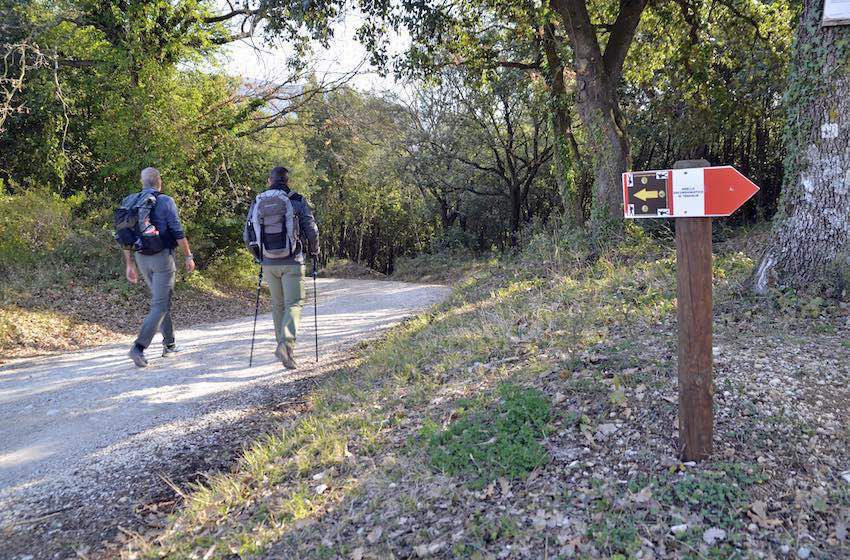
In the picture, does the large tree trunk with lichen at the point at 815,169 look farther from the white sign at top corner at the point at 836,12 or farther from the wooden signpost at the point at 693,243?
the wooden signpost at the point at 693,243

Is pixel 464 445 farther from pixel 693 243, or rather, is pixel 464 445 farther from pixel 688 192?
pixel 688 192

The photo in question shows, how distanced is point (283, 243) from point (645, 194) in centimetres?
429

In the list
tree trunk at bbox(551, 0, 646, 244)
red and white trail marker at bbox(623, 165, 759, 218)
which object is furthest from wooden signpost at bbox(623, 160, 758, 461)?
tree trunk at bbox(551, 0, 646, 244)

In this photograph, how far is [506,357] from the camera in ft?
17.9

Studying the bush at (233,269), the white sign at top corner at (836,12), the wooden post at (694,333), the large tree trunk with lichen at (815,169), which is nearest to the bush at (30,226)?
the bush at (233,269)

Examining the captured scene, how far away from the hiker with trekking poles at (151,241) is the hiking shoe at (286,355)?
138 cm

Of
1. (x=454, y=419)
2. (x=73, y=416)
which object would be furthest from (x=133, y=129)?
(x=454, y=419)

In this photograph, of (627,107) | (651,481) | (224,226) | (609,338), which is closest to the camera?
(651,481)

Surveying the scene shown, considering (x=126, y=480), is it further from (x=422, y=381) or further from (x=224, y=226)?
(x=224, y=226)

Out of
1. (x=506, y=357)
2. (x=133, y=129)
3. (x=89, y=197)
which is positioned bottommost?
(x=506, y=357)

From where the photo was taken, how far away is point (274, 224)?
6414 millimetres

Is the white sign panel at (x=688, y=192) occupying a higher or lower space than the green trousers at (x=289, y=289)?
higher

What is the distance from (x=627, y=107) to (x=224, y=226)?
11942 millimetres

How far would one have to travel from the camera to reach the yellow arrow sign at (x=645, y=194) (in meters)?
3.13
